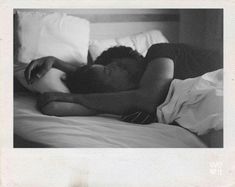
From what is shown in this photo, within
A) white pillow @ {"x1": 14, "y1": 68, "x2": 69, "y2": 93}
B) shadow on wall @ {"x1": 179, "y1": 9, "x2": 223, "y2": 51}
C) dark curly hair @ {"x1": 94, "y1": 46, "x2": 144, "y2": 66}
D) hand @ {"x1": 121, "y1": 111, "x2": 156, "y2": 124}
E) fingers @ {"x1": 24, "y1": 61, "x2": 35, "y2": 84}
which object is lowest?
hand @ {"x1": 121, "y1": 111, "x2": 156, "y2": 124}

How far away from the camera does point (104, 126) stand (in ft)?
5.07

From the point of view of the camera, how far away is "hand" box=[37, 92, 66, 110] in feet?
5.04

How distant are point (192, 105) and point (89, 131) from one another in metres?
0.37

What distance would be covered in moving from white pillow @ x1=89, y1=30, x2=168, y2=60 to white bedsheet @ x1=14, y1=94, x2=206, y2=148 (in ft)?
0.79

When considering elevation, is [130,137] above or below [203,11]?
below

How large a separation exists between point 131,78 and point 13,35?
0.44m

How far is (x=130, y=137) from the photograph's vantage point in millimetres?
1549

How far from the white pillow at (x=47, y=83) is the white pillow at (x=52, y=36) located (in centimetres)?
5

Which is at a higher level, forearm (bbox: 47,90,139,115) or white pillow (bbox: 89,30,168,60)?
white pillow (bbox: 89,30,168,60)

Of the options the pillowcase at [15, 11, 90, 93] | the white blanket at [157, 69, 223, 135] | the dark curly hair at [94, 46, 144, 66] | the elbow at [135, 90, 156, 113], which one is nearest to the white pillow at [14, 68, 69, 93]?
the pillowcase at [15, 11, 90, 93]

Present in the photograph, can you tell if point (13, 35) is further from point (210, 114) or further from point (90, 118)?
point (210, 114)

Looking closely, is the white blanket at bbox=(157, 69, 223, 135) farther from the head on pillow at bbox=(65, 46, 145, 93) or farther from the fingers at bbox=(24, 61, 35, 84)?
the fingers at bbox=(24, 61, 35, 84)

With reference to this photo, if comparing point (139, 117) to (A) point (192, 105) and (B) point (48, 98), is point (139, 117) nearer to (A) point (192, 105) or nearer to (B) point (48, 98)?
(A) point (192, 105)
